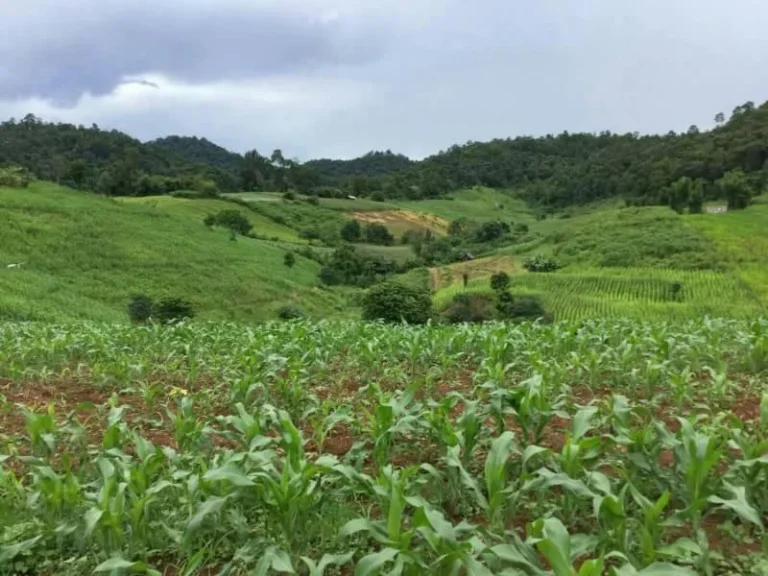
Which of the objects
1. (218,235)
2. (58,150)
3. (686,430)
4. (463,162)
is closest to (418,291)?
(218,235)

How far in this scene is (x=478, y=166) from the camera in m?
132

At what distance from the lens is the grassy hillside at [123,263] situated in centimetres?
3403

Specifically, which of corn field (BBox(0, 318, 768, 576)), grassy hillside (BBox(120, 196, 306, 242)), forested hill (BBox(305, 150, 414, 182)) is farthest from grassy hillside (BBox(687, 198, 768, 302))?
forested hill (BBox(305, 150, 414, 182))

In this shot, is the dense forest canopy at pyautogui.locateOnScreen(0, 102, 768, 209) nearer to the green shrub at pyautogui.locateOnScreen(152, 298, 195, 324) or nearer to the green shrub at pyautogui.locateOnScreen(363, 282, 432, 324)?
the green shrub at pyautogui.locateOnScreen(363, 282, 432, 324)

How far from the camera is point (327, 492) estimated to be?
3123 millimetres

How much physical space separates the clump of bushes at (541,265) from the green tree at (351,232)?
2863 centimetres

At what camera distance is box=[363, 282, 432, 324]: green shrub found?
3391 cm

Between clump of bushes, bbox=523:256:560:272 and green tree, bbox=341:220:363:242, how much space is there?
2863 cm

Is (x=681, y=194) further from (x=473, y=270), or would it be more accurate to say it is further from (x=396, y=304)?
(x=396, y=304)

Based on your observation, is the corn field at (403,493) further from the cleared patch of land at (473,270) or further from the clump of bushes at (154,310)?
the cleared patch of land at (473,270)

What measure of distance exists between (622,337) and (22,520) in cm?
706

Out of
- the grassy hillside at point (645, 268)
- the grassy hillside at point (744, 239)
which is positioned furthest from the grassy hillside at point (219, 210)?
the grassy hillside at point (744, 239)

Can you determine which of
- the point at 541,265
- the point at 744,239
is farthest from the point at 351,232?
the point at 744,239

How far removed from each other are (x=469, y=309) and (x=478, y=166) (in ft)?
320
